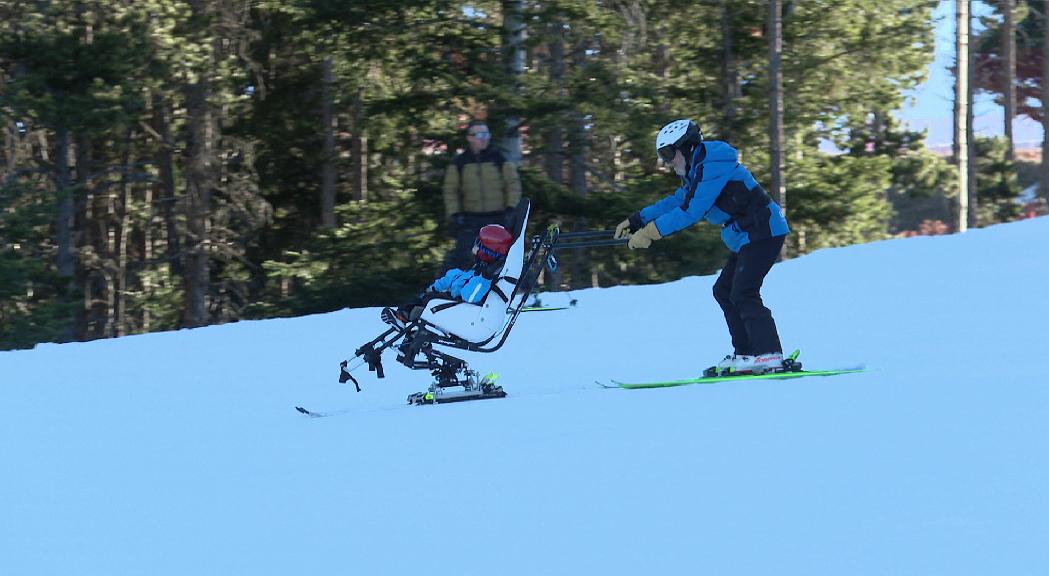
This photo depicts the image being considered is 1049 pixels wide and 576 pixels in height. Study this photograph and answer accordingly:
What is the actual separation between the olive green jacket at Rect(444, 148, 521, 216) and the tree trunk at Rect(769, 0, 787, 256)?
511 inches

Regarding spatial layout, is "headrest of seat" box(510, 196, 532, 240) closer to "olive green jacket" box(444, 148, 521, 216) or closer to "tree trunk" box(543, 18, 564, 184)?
"olive green jacket" box(444, 148, 521, 216)

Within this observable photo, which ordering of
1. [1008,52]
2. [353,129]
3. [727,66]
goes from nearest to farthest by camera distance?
[353,129]
[727,66]
[1008,52]

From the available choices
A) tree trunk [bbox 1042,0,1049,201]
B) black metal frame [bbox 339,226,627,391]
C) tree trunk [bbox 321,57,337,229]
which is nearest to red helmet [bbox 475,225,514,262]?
black metal frame [bbox 339,226,627,391]

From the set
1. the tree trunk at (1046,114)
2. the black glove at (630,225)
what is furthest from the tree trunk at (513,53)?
the tree trunk at (1046,114)

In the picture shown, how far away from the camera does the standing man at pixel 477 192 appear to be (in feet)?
38.5

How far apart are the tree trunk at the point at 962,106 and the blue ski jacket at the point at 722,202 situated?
2544 cm

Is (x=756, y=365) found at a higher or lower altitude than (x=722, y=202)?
lower

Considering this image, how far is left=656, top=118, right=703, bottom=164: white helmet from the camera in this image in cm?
798

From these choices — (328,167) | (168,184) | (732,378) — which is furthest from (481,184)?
(168,184)

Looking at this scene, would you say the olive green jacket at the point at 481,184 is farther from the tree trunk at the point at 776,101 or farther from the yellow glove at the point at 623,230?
the tree trunk at the point at 776,101

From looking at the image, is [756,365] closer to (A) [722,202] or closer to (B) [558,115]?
(A) [722,202]

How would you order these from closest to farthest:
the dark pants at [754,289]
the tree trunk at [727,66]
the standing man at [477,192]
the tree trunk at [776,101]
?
the dark pants at [754,289] → the standing man at [477,192] → the tree trunk at [776,101] → the tree trunk at [727,66]

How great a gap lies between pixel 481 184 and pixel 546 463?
614cm

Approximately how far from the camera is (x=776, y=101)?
78.7 ft
